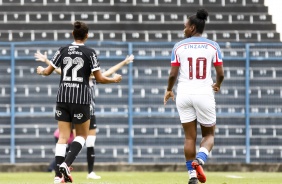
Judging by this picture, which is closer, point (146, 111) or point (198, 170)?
point (198, 170)

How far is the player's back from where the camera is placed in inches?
445

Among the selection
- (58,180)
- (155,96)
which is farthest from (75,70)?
(155,96)

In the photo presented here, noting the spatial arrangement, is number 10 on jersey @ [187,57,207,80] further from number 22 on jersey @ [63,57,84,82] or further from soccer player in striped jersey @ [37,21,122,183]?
number 22 on jersey @ [63,57,84,82]

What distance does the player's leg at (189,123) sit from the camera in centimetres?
1138

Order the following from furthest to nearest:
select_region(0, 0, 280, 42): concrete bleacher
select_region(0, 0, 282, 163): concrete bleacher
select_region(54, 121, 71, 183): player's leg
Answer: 1. select_region(0, 0, 280, 42): concrete bleacher
2. select_region(0, 0, 282, 163): concrete bleacher
3. select_region(54, 121, 71, 183): player's leg

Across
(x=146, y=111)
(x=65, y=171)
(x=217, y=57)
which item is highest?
(x=217, y=57)

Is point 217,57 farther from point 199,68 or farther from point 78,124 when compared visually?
point 78,124

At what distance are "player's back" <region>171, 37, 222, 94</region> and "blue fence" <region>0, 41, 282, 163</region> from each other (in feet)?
31.1

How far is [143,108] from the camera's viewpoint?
21.2 meters

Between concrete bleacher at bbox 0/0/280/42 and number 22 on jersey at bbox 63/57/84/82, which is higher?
concrete bleacher at bbox 0/0/280/42

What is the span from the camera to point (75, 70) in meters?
12.4

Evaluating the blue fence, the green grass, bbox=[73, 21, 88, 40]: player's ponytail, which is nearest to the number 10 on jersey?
bbox=[73, 21, 88, 40]: player's ponytail

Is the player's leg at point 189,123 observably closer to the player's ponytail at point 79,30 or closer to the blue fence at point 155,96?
the player's ponytail at point 79,30

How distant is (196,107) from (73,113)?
1789mm
